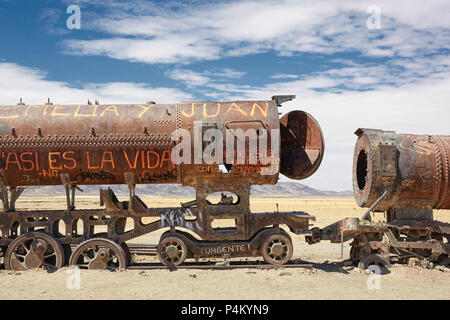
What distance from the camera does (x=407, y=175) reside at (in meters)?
10.1

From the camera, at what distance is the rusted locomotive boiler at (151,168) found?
380 inches

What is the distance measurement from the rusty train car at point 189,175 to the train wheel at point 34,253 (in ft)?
0.09

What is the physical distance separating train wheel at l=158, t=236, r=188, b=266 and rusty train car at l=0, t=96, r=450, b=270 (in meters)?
0.03

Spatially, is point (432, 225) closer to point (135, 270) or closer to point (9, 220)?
point (135, 270)

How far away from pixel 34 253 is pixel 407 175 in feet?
31.5

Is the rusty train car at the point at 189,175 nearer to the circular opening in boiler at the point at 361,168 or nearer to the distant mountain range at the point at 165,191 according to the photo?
the circular opening in boiler at the point at 361,168

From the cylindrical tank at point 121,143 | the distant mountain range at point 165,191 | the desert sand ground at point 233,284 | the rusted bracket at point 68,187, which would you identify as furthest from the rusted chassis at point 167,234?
the distant mountain range at point 165,191

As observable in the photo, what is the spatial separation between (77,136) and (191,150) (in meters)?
2.89

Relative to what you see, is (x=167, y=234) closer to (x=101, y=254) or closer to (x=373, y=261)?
(x=101, y=254)

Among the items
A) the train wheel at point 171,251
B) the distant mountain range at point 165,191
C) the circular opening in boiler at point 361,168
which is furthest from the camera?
the distant mountain range at point 165,191

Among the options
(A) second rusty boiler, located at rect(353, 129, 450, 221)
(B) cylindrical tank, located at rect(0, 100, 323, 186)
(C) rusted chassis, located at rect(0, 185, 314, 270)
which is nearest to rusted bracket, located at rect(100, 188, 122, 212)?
(C) rusted chassis, located at rect(0, 185, 314, 270)

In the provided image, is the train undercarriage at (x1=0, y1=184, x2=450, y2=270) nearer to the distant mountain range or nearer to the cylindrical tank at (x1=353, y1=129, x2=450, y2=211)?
the cylindrical tank at (x1=353, y1=129, x2=450, y2=211)

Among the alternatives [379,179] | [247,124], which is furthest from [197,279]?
[379,179]
